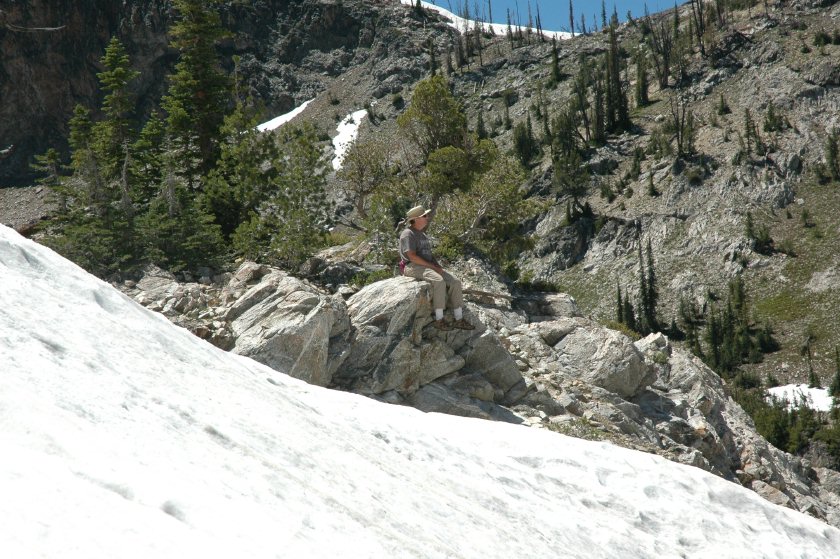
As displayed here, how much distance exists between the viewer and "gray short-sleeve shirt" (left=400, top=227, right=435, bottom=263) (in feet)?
46.0

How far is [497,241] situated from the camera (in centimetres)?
2548

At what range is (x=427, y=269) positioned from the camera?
14.5 metres

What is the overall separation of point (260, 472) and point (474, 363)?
10449 millimetres

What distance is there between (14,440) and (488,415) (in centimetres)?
1077

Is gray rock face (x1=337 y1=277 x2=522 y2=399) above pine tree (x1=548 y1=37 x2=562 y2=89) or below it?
below

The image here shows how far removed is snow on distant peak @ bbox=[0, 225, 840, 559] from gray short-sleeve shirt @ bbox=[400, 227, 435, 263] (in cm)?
553

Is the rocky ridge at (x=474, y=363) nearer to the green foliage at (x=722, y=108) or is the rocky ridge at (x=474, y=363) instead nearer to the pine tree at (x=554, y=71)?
the green foliage at (x=722, y=108)

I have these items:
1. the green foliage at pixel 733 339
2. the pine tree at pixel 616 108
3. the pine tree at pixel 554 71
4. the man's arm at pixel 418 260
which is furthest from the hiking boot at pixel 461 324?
the pine tree at pixel 554 71

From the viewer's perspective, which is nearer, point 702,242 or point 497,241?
point 497,241

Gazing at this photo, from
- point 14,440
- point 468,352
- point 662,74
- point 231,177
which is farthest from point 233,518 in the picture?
point 662,74

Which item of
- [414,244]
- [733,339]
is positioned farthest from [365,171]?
[733,339]

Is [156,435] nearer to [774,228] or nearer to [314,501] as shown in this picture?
[314,501]

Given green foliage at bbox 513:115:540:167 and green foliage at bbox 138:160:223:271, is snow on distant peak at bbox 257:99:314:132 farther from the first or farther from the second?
green foliage at bbox 138:160:223:271

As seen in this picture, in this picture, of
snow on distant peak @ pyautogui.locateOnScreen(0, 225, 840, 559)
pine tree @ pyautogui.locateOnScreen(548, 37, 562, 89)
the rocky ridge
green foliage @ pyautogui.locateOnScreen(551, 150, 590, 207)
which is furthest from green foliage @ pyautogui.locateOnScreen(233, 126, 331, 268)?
pine tree @ pyautogui.locateOnScreen(548, 37, 562, 89)
